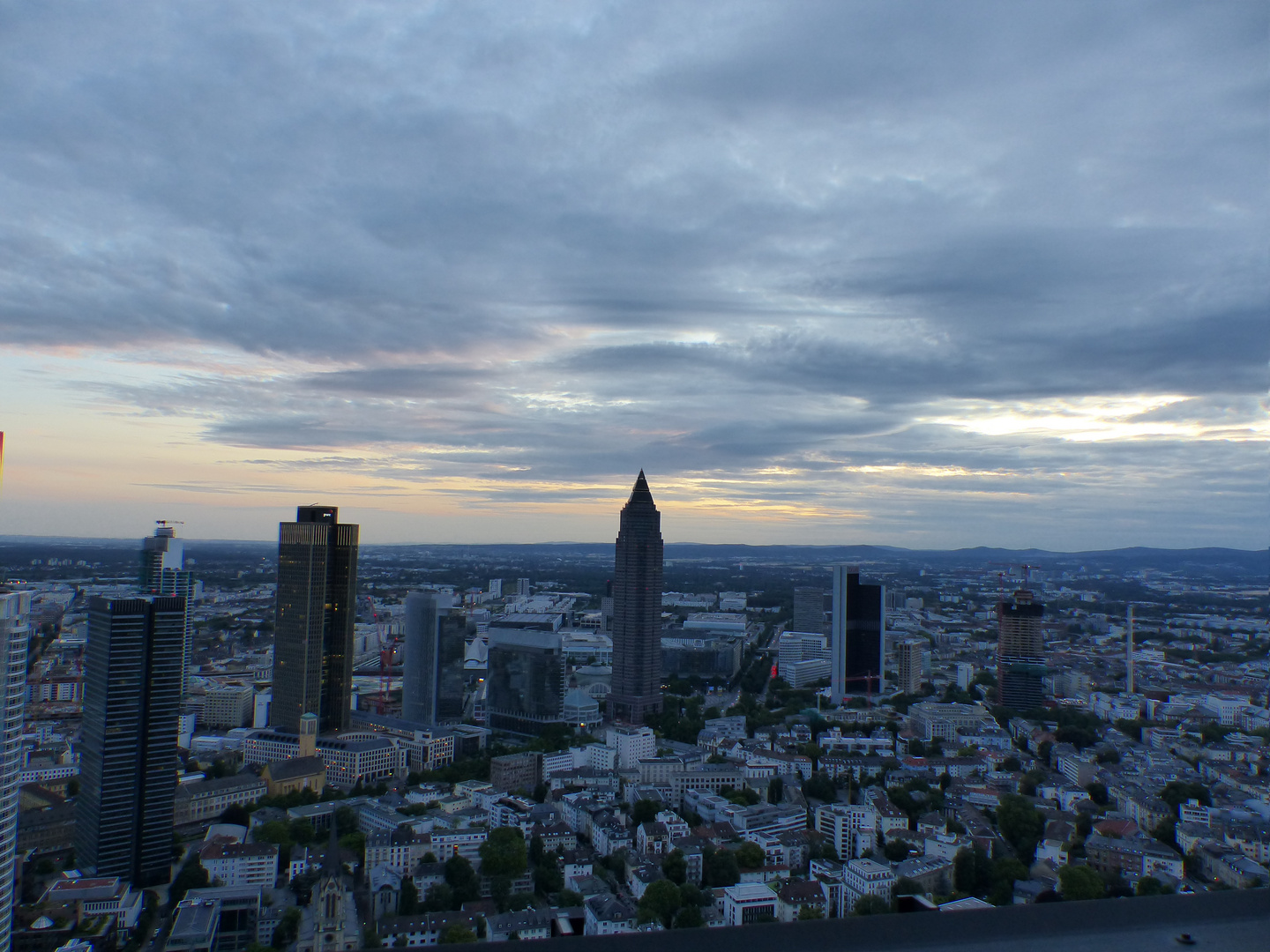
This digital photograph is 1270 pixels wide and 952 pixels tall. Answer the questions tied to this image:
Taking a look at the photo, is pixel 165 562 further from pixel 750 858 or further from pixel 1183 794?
pixel 1183 794

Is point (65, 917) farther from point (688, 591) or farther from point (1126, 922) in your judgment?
point (688, 591)

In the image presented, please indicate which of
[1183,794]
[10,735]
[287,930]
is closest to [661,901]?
[287,930]

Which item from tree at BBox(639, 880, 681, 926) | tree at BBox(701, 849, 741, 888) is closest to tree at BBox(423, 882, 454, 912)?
tree at BBox(639, 880, 681, 926)

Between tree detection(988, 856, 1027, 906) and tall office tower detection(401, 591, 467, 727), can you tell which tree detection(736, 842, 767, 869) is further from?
tall office tower detection(401, 591, 467, 727)

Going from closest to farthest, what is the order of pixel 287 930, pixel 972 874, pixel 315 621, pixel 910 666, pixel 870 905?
pixel 287 930 → pixel 870 905 → pixel 972 874 → pixel 315 621 → pixel 910 666

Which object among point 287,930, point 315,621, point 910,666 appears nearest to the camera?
point 287,930

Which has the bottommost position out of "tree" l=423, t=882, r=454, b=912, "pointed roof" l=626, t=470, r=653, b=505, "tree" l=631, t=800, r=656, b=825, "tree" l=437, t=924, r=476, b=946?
"tree" l=631, t=800, r=656, b=825
